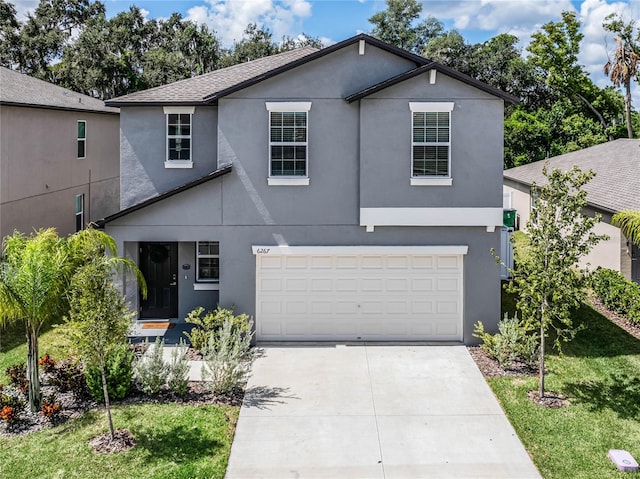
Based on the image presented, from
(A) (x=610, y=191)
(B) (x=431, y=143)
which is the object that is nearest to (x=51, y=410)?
(B) (x=431, y=143)

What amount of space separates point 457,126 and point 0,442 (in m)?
11.5

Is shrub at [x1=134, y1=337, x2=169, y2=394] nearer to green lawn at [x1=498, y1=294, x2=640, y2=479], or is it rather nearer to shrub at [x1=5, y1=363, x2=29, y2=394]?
shrub at [x1=5, y1=363, x2=29, y2=394]

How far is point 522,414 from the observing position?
34.2 ft

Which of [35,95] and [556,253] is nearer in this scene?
[556,253]

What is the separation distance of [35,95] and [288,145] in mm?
11355

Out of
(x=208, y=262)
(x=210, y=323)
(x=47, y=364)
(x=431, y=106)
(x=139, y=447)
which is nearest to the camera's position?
(x=139, y=447)

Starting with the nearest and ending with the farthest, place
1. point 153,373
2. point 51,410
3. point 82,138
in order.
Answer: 1. point 51,410
2. point 153,373
3. point 82,138

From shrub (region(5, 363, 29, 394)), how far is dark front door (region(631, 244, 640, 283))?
1697cm

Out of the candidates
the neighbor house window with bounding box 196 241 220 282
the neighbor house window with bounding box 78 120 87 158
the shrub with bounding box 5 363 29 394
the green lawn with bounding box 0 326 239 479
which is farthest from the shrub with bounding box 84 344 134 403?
the neighbor house window with bounding box 78 120 87 158

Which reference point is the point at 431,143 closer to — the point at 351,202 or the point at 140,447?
the point at 351,202

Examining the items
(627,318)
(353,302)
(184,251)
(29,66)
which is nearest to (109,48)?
(29,66)

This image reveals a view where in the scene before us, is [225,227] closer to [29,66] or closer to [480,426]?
[480,426]

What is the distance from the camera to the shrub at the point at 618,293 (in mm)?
15016

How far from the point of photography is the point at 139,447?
30.2ft
